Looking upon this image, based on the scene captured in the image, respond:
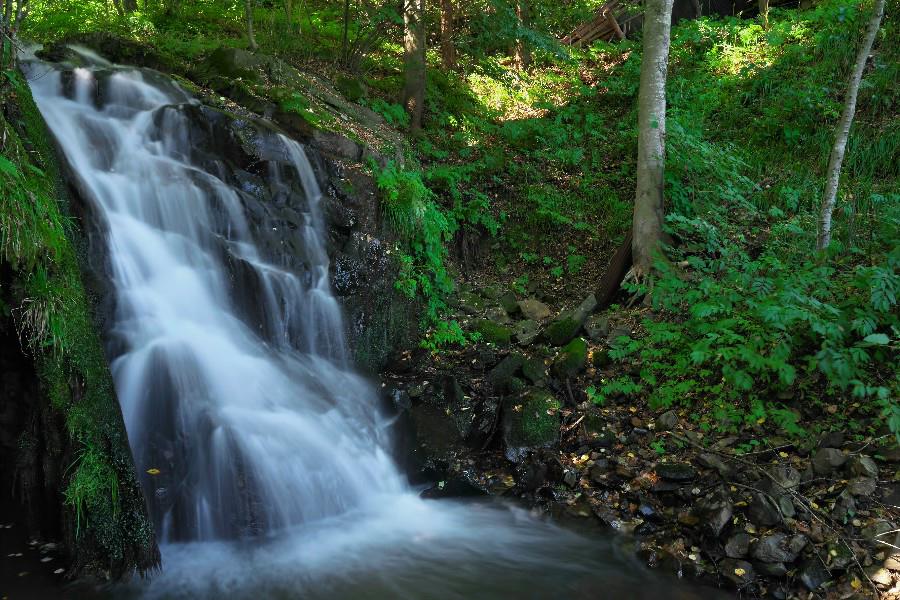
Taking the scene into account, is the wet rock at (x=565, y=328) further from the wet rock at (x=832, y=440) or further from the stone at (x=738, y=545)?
the stone at (x=738, y=545)

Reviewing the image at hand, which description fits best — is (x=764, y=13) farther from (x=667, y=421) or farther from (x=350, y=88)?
(x=667, y=421)

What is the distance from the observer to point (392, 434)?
21.8 feet

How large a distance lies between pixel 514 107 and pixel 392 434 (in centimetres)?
887

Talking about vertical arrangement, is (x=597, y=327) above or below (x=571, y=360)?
above

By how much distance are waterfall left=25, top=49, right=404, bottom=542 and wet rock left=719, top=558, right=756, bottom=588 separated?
3220mm

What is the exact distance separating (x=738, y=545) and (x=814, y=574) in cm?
53

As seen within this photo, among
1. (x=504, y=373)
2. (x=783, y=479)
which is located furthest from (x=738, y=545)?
(x=504, y=373)

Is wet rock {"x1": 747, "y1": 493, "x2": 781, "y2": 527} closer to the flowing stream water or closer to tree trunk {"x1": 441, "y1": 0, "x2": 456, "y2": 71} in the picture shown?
the flowing stream water

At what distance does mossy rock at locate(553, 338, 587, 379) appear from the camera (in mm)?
7004

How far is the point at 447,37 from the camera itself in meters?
13.0

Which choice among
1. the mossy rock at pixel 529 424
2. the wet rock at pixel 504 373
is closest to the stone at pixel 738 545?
the mossy rock at pixel 529 424

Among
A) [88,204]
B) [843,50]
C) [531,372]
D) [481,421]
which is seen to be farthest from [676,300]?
[843,50]

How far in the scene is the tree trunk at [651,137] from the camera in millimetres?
7805

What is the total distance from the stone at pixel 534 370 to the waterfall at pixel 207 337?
1.82 meters
